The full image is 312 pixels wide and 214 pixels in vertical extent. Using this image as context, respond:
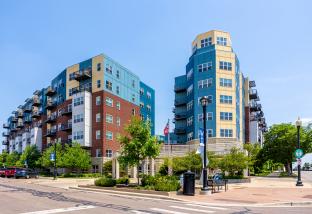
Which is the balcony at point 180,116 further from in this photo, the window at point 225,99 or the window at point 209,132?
the window at point 225,99

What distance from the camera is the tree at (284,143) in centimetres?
5491

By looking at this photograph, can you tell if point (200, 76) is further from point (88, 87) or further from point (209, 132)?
point (88, 87)

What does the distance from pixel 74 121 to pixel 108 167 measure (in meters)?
11.2

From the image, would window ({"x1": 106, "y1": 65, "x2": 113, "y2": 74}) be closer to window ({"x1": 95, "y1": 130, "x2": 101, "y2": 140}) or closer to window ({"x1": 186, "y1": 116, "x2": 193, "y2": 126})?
window ({"x1": 95, "y1": 130, "x2": 101, "y2": 140})

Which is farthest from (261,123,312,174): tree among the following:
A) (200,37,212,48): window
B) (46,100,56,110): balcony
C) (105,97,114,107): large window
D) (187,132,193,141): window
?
(46,100,56,110): balcony

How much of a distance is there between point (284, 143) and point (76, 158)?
3199cm

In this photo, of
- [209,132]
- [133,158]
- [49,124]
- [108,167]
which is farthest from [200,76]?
[49,124]

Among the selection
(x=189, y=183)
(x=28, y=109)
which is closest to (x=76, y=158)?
(x=189, y=183)

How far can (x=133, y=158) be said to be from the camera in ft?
88.2

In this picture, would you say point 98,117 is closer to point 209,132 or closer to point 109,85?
point 109,85

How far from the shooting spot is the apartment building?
62.8 meters

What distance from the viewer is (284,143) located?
2219 inches

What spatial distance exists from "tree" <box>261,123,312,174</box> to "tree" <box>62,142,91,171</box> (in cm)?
2870

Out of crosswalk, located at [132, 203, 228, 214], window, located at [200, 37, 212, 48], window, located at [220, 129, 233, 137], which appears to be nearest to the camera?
crosswalk, located at [132, 203, 228, 214]
